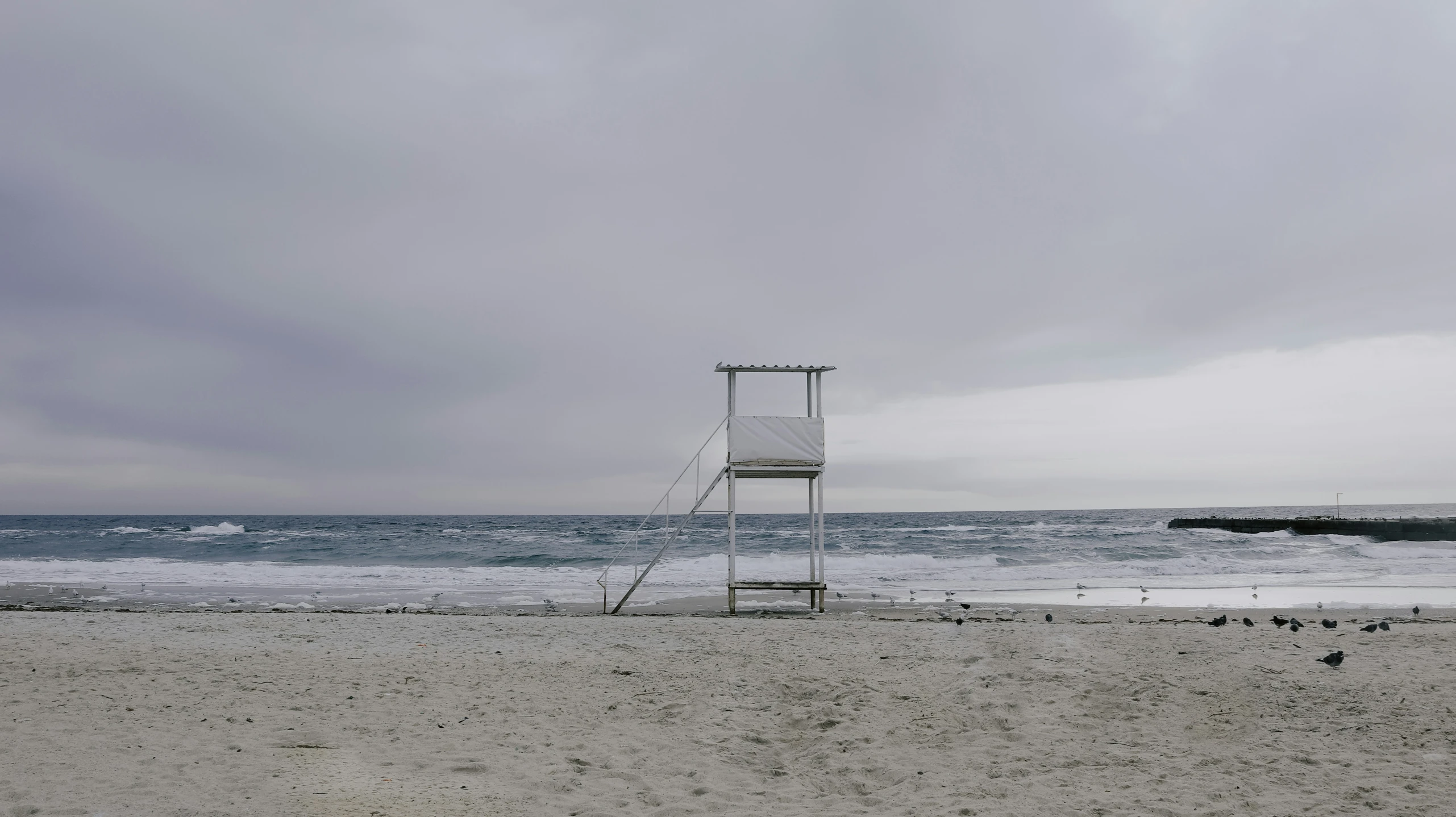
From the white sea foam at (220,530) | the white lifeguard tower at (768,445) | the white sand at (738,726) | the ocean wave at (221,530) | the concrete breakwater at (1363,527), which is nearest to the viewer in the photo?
the white sand at (738,726)

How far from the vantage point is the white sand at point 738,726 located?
19.9 ft

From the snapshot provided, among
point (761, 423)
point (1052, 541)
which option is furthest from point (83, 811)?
point (1052, 541)

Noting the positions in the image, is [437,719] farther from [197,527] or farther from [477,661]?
[197,527]

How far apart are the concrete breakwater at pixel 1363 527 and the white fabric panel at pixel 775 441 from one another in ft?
179

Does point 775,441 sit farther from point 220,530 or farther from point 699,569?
point 220,530

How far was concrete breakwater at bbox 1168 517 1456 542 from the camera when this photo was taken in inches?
2119

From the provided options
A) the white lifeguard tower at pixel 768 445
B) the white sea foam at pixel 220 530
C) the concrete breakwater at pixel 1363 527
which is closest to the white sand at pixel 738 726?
the white lifeguard tower at pixel 768 445

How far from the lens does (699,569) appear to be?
31734 mm

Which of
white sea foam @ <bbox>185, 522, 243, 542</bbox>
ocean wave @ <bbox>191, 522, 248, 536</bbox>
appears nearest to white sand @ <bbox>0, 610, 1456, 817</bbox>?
ocean wave @ <bbox>191, 522, 248, 536</bbox>

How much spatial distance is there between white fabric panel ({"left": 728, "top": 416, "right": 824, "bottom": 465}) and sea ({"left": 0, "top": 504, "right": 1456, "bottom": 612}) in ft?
8.53

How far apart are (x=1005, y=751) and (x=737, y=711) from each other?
2.65m

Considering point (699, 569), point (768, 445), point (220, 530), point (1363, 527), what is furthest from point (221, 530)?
point (1363, 527)

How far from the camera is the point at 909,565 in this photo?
110 ft

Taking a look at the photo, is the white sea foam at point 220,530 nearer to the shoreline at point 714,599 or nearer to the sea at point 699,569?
the sea at point 699,569
